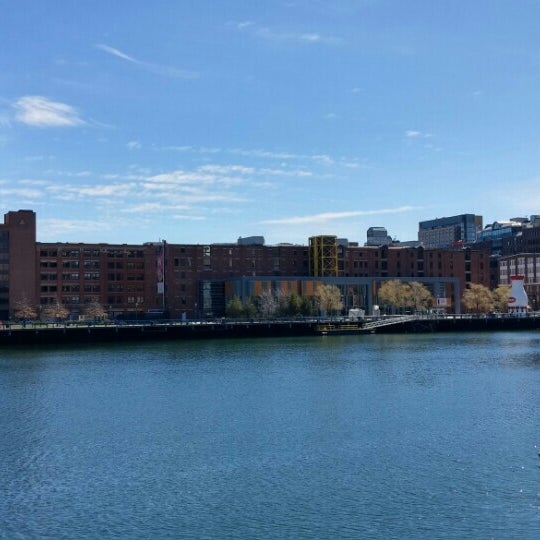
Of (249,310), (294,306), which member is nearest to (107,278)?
(249,310)

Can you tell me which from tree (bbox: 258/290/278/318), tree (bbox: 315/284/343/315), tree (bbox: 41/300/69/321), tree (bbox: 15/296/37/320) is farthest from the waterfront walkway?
tree (bbox: 315/284/343/315)

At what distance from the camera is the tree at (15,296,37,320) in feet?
593

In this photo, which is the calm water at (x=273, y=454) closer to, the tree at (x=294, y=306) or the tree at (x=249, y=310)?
the tree at (x=249, y=310)

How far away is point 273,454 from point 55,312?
143727mm

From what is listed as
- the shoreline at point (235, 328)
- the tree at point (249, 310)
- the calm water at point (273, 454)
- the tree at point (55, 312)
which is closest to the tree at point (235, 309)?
the tree at point (249, 310)

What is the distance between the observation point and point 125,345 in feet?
486

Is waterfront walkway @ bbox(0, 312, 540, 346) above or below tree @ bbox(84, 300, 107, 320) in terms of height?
below

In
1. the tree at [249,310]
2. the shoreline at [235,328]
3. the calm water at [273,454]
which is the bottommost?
the calm water at [273,454]

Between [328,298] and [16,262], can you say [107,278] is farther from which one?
[328,298]

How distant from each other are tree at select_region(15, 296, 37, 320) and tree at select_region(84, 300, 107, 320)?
12061 mm

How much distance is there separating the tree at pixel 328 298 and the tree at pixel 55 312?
61.4 m

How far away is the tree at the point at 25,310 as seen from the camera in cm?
18075

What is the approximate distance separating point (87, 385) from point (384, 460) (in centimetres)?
4545

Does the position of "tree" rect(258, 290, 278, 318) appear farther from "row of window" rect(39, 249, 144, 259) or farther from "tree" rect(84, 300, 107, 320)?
"tree" rect(84, 300, 107, 320)
